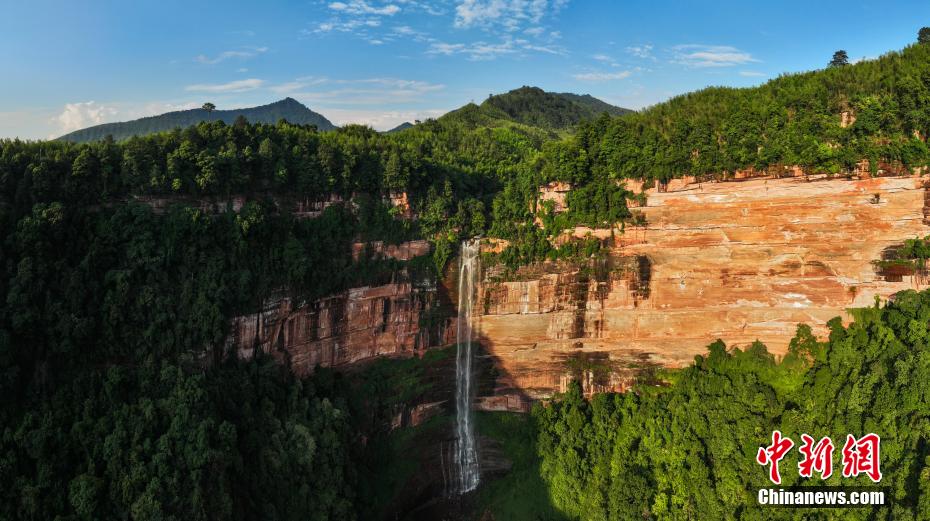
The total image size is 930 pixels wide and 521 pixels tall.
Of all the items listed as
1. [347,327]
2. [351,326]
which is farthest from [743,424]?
[347,327]

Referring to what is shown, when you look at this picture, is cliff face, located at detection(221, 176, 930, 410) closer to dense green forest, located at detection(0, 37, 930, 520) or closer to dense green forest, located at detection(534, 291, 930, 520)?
dense green forest, located at detection(0, 37, 930, 520)

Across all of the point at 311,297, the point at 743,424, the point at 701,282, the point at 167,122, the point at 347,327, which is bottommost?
the point at 743,424

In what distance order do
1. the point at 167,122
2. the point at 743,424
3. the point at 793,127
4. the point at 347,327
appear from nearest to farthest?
the point at 743,424 → the point at 793,127 → the point at 347,327 → the point at 167,122

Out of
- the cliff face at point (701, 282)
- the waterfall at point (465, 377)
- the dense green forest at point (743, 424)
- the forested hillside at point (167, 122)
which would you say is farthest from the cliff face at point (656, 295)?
the forested hillside at point (167, 122)

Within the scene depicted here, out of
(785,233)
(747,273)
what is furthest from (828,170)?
(747,273)

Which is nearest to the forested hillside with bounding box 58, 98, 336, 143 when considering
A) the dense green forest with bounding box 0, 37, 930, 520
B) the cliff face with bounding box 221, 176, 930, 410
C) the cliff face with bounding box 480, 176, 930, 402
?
the dense green forest with bounding box 0, 37, 930, 520

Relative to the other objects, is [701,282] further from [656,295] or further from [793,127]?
[793,127]
